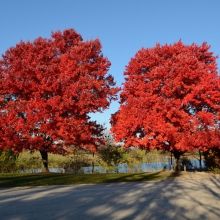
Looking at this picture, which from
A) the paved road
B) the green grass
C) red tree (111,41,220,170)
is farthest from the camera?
red tree (111,41,220,170)

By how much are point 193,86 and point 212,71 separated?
3149mm

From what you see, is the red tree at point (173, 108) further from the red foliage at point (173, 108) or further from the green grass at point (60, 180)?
the green grass at point (60, 180)

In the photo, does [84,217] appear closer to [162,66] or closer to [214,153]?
[162,66]

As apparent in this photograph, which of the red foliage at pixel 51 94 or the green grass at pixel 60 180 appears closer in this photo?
the green grass at pixel 60 180

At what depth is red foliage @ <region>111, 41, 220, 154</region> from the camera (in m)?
20.4

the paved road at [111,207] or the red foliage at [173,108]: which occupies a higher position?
the red foliage at [173,108]

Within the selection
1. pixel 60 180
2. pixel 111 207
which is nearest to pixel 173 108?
pixel 60 180

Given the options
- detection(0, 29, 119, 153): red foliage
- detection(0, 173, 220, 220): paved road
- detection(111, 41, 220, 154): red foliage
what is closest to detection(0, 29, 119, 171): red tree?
detection(0, 29, 119, 153): red foliage

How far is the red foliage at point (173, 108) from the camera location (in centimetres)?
2039

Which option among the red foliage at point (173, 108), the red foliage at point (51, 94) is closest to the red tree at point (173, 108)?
the red foliage at point (173, 108)

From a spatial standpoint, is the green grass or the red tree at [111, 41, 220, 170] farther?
the red tree at [111, 41, 220, 170]

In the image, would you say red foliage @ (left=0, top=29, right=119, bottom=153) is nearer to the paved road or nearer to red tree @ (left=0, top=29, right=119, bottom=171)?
red tree @ (left=0, top=29, right=119, bottom=171)

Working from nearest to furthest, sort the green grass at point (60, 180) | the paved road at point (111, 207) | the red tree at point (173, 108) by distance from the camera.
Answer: the paved road at point (111, 207) < the green grass at point (60, 180) < the red tree at point (173, 108)

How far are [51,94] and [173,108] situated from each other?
954 cm
